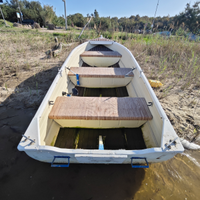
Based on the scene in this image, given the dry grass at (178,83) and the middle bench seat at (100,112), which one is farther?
the dry grass at (178,83)

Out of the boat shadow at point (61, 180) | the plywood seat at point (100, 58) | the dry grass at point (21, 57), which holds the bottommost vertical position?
the boat shadow at point (61, 180)

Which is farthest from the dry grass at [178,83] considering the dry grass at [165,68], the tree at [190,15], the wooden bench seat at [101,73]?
the tree at [190,15]

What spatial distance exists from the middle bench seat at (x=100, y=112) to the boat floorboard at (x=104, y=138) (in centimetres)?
10

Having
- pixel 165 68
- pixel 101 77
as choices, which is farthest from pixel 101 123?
pixel 165 68

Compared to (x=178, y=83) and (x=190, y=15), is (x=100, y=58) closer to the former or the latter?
(x=178, y=83)

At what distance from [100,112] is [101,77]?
3.67ft

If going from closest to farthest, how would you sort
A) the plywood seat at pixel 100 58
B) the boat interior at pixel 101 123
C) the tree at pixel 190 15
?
Result: 1. the boat interior at pixel 101 123
2. the plywood seat at pixel 100 58
3. the tree at pixel 190 15

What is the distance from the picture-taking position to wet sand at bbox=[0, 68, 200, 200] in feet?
4.60

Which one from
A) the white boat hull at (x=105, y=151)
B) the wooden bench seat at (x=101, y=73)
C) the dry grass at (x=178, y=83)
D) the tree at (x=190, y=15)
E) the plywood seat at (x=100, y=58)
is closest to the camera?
the white boat hull at (x=105, y=151)

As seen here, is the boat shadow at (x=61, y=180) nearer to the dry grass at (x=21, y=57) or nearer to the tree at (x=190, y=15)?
the dry grass at (x=21, y=57)

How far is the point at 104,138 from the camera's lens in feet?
6.16

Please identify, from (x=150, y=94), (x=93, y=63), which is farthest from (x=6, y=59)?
(x=150, y=94)

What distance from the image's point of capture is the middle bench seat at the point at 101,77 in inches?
102

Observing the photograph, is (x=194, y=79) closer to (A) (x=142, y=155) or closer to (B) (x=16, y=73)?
(A) (x=142, y=155)
